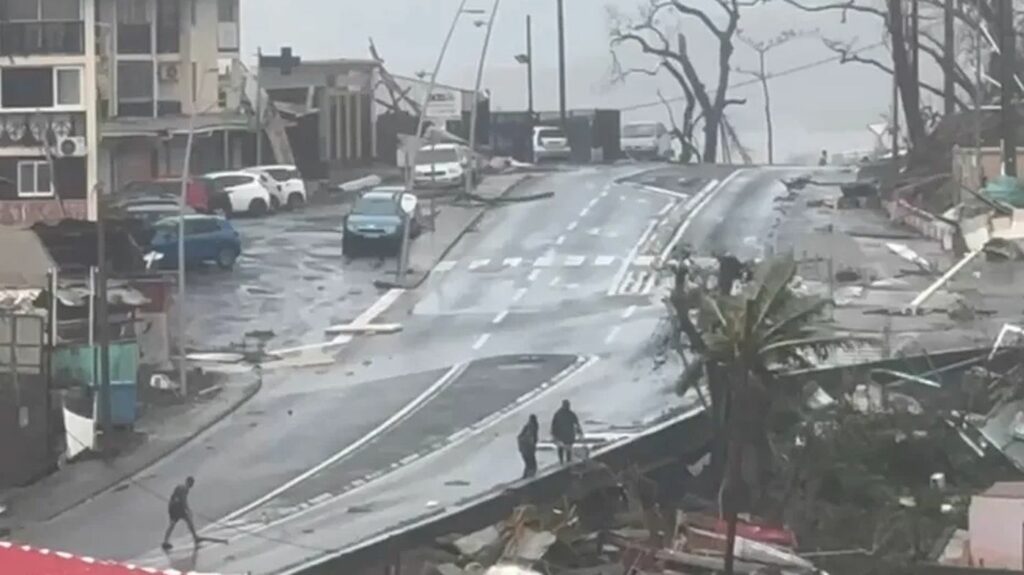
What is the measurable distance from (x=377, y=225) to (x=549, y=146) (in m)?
31.6

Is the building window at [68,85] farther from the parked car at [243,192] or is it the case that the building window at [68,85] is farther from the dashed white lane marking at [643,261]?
the dashed white lane marking at [643,261]

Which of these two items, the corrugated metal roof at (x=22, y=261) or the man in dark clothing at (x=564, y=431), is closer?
the man in dark clothing at (x=564, y=431)

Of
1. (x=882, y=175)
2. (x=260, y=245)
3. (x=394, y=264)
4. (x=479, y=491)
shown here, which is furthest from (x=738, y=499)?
(x=882, y=175)

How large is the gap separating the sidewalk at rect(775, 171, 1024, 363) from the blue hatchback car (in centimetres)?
1242

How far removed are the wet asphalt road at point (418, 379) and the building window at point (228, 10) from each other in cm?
1404

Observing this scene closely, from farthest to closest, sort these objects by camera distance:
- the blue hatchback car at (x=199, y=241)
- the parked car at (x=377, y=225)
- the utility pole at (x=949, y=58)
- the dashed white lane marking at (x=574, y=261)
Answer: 1. the utility pole at (x=949, y=58)
2. the parked car at (x=377, y=225)
3. the dashed white lane marking at (x=574, y=261)
4. the blue hatchback car at (x=199, y=241)

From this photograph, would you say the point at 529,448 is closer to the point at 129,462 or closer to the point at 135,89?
the point at 129,462

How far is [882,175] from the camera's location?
6431 centimetres

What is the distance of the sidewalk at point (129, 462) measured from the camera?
102 ft

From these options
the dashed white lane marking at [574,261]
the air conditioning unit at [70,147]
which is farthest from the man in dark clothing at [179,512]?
the air conditioning unit at [70,147]

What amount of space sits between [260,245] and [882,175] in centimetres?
2032

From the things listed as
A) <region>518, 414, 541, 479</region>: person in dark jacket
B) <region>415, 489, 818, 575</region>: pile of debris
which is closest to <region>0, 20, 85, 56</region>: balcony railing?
<region>518, 414, 541, 479</region>: person in dark jacket

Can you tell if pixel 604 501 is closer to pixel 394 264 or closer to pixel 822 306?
pixel 822 306

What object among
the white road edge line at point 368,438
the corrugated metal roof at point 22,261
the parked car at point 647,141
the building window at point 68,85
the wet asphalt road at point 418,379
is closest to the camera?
the wet asphalt road at point 418,379
